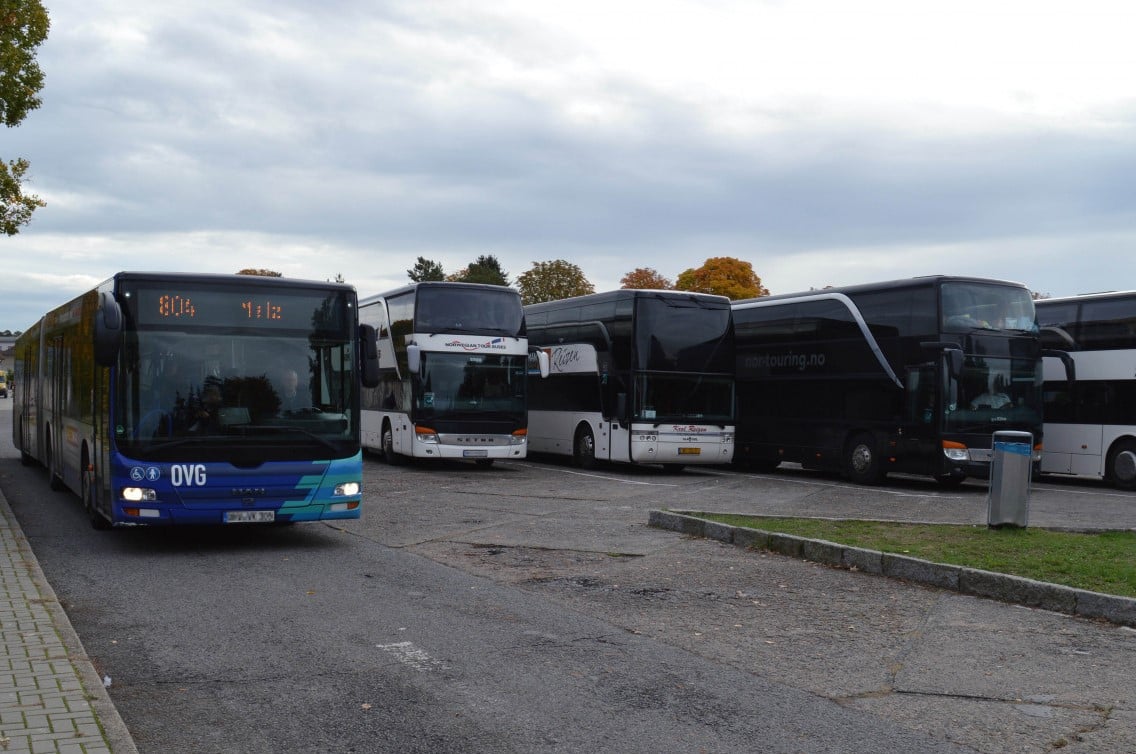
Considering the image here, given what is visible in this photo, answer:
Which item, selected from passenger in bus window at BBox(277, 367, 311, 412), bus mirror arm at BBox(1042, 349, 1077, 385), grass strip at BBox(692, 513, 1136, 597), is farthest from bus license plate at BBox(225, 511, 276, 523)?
bus mirror arm at BBox(1042, 349, 1077, 385)

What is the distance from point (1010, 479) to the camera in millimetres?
12227

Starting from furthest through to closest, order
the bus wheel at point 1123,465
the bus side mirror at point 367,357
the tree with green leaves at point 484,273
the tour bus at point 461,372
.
Result: 1. the tree with green leaves at point 484,273
2. the tour bus at point 461,372
3. the bus wheel at point 1123,465
4. the bus side mirror at point 367,357

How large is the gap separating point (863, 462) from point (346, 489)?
12844 millimetres

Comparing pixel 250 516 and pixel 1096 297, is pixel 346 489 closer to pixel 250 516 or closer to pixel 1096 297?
pixel 250 516

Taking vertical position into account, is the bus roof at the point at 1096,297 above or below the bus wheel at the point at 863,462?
above

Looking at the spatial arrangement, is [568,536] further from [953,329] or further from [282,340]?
[953,329]

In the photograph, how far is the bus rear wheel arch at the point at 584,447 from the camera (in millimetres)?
24609

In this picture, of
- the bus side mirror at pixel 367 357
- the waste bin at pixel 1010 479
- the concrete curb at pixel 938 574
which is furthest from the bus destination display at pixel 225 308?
the waste bin at pixel 1010 479

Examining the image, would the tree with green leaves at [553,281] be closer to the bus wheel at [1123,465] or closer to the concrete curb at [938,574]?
the bus wheel at [1123,465]

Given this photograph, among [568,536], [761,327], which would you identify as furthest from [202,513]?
[761,327]

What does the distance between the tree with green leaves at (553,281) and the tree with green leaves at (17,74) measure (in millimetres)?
64880

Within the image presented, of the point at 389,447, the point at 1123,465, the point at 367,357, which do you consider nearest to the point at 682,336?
the point at 389,447

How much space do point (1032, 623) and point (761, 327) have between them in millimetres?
16670

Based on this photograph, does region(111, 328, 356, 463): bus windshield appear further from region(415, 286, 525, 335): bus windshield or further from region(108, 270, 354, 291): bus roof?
region(415, 286, 525, 335): bus windshield
